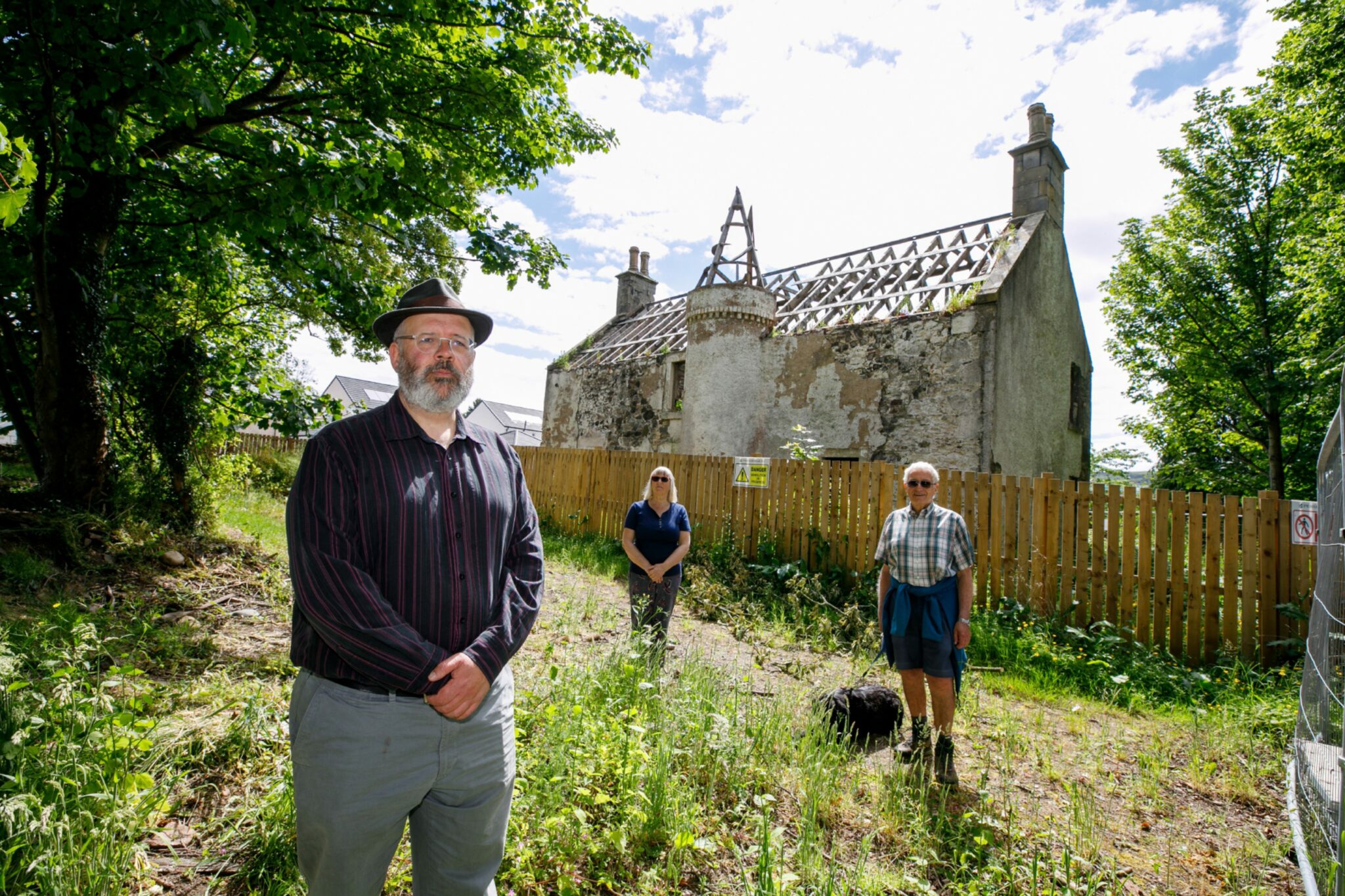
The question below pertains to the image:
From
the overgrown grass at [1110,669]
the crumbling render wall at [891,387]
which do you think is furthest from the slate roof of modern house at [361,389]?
the overgrown grass at [1110,669]

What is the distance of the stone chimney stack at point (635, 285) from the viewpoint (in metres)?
23.7

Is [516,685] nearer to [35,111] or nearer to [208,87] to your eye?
[208,87]

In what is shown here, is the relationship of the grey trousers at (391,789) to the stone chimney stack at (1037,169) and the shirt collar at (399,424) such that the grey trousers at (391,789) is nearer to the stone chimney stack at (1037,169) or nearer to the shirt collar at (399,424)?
the shirt collar at (399,424)

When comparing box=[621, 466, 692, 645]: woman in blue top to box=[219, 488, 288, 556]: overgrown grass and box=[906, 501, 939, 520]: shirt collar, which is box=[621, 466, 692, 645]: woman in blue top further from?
box=[219, 488, 288, 556]: overgrown grass

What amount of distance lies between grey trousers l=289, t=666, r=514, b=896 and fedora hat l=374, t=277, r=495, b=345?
1225 mm

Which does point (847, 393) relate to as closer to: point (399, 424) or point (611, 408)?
point (611, 408)

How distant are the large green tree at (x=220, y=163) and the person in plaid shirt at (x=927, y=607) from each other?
5248 mm

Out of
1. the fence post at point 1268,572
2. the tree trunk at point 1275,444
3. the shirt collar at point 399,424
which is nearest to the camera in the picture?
the shirt collar at point 399,424

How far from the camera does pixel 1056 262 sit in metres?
13.7

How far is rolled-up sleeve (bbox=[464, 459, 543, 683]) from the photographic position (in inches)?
80.7

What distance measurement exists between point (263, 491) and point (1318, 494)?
16497 millimetres

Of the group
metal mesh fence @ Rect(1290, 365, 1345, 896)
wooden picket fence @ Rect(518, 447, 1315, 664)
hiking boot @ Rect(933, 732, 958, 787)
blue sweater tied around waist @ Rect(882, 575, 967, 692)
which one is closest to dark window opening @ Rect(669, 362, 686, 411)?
wooden picket fence @ Rect(518, 447, 1315, 664)

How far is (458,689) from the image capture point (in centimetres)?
194

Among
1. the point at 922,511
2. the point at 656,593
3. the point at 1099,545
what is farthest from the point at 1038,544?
the point at 656,593
